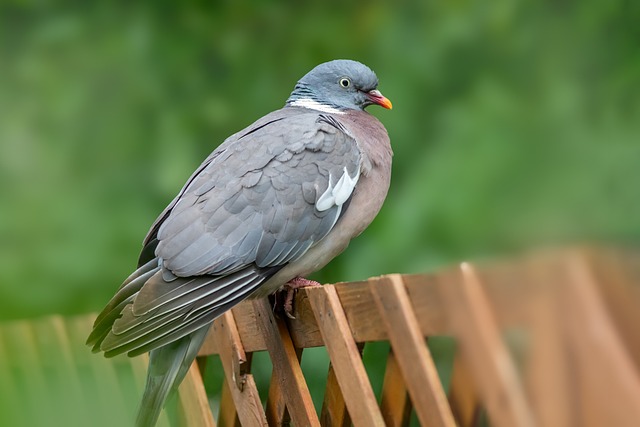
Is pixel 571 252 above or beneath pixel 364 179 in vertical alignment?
beneath

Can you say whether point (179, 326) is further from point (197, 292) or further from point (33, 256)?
point (33, 256)

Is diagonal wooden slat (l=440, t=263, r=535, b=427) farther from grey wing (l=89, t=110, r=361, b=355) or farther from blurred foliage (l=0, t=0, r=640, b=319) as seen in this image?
grey wing (l=89, t=110, r=361, b=355)

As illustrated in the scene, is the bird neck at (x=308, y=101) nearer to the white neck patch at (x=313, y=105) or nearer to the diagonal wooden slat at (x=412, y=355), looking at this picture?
the white neck patch at (x=313, y=105)

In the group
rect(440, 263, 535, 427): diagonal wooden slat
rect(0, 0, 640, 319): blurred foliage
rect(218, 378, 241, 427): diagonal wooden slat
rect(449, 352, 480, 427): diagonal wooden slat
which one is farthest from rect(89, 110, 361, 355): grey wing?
rect(440, 263, 535, 427): diagonal wooden slat

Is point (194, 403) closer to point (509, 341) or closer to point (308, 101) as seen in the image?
point (308, 101)

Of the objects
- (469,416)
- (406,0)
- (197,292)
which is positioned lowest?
(469,416)

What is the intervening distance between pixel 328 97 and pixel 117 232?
676 millimetres

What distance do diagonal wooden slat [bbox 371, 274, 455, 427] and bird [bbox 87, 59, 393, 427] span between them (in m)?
0.58

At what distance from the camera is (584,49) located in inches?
44.0

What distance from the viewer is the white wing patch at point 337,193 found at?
1.93 metres

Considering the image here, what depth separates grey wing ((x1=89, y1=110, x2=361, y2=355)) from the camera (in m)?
1.70

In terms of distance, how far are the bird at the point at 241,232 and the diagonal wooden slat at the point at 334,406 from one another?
298 millimetres

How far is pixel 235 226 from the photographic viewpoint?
73.7 inches

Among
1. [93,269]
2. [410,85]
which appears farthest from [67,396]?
[410,85]
